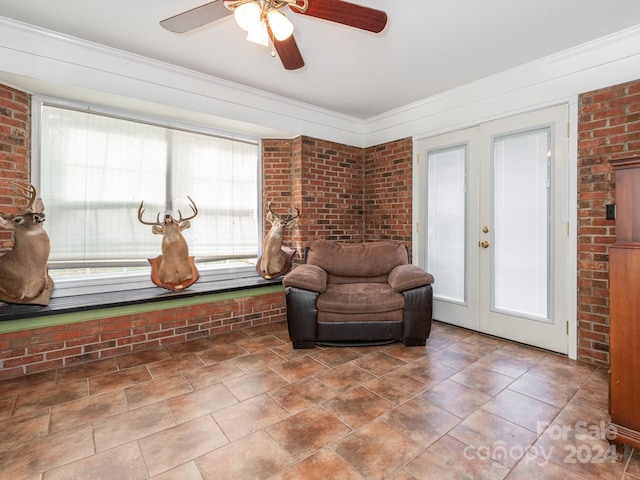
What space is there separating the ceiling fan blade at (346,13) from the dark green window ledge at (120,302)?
2412 millimetres

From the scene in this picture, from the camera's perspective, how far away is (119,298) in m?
2.69

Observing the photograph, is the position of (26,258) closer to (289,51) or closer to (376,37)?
(289,51)

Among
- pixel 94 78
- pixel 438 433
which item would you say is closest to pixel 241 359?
pixel 438 433

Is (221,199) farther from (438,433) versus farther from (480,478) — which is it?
(480,478)

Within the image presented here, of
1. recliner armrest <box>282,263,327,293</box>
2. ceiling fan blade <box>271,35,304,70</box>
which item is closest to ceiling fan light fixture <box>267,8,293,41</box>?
ceiling fan blade <box>271,35,304,70</box>

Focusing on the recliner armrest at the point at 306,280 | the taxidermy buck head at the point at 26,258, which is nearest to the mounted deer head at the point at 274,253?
the recliner armrest at the point at 306,280

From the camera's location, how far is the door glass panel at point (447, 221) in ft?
11.2

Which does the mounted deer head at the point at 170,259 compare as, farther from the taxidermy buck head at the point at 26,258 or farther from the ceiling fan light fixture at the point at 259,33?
the ceiling fan light fixture at the point at 259,33

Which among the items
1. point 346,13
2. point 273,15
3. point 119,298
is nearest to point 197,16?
point 273,15

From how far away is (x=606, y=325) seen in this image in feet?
8.06

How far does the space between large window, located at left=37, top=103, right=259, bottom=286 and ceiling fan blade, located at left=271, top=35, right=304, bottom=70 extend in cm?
177

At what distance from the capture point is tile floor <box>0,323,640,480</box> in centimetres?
147

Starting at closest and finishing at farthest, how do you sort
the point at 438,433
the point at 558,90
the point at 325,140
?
1. the point at 438,433
2. the point at 558,90
3. the point at 325,140

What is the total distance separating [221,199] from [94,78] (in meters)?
1.51
